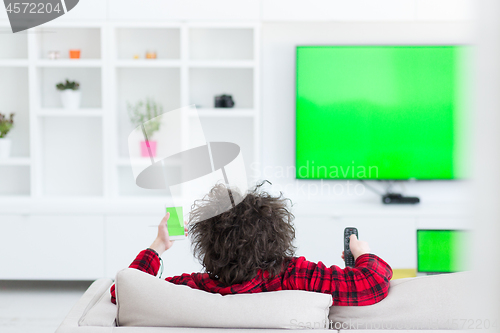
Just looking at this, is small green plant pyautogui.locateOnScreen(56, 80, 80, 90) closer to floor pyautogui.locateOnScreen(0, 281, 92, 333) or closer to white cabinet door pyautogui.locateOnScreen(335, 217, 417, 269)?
floor pyautogui.locateOnScreen(0, 281, 92, 333)

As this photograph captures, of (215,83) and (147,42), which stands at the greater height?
(147,42)

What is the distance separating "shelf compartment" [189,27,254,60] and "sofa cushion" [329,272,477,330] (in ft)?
8.51

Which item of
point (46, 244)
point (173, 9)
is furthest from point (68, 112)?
point (173, 9)

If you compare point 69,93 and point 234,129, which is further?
point 234,129

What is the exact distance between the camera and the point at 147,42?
3.22 metres

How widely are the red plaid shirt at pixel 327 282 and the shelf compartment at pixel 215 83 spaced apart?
235cm

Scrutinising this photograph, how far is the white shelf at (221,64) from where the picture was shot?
118 inches

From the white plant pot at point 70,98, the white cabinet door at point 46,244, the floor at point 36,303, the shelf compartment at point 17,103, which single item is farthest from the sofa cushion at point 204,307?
the shelf compartment at point 17,103

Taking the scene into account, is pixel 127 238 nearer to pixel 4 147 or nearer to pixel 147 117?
pixel 147 117

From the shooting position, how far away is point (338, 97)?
312cm

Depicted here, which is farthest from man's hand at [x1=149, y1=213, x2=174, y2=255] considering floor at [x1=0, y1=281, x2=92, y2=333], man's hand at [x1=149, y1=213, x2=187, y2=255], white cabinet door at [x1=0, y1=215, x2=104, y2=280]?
white cabinet door at [x1=0, y1=215, x2=104, y2=280]

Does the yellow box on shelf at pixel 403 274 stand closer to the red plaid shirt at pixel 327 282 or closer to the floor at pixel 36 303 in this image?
the red plaid shirt at pixel 327 282

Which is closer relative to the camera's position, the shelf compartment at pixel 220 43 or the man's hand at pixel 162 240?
the man's hand at pixel 162 240

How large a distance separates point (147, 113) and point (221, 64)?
0.67 m
